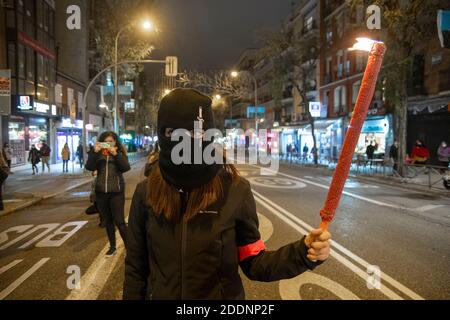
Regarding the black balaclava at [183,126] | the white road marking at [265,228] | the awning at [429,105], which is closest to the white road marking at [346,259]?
the white road marking at [265,228]

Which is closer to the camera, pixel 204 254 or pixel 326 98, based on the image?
pixel 204 254

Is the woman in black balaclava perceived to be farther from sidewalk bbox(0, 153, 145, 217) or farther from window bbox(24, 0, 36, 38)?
window bbox(24, 0, 36, 38)

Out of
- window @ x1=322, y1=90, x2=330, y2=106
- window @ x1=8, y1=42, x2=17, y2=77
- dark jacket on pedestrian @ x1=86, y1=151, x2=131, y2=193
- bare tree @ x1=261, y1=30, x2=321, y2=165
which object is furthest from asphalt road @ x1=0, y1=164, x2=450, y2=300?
window @ x1=322, y1=90, x2=330, y2=106

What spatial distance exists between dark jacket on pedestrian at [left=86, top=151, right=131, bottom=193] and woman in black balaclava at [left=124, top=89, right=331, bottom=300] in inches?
168

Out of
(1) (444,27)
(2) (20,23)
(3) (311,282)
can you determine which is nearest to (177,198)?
(3) (311,282)

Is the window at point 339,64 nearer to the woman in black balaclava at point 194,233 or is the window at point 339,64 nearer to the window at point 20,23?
the window at point 20,23

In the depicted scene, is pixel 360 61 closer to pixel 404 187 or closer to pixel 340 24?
pixel 340 24

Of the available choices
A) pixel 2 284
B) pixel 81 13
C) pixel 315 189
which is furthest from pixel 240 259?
pixel 81 13

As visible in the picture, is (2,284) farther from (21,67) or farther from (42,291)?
(21,67)

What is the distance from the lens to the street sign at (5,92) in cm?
1106

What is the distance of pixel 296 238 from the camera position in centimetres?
748

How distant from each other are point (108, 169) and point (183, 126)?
4647 mm

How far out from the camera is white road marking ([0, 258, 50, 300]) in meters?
4.77
